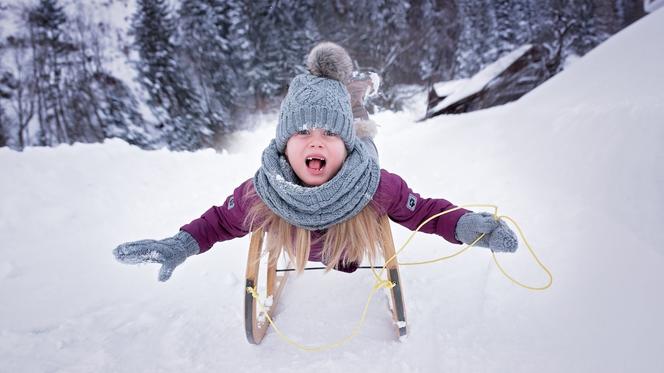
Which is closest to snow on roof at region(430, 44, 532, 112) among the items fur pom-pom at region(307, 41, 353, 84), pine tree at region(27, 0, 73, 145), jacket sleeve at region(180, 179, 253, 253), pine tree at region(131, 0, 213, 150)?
fur pom-pom at region(307, 41, 353, 84)

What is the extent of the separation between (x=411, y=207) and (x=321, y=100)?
71cm

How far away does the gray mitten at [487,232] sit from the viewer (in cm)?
143

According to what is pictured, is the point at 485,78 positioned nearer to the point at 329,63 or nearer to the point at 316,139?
the point at 329,63

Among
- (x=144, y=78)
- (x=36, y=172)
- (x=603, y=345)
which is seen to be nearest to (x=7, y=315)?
(x=36, y=172)

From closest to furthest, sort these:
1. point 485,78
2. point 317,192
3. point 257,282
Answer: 1. point 317,192
2. point 257,282
3. point 485,78

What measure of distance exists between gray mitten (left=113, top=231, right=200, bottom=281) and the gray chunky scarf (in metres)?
0.44

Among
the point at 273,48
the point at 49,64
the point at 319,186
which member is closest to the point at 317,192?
the point at 319,186

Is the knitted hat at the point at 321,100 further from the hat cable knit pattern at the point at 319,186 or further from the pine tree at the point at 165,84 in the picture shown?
the pine tree at the point at 165,84

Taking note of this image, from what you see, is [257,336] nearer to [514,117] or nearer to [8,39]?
[514,117]

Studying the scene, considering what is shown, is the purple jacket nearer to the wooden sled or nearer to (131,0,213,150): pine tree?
the wooden sled

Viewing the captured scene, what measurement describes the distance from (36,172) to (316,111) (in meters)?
3.54

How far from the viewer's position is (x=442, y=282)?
2.13 meters

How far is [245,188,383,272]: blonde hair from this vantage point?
1.67 m

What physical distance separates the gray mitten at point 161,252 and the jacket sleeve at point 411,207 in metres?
0.99
